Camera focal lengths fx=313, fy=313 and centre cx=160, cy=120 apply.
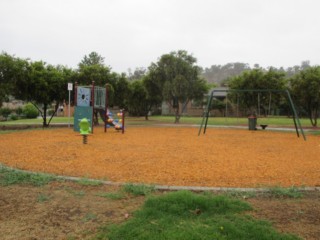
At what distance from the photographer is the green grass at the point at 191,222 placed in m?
3.17

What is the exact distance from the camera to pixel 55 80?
19688 millimetres

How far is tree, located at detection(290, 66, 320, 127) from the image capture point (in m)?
21.0

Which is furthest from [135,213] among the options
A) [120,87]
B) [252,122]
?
[120,87]

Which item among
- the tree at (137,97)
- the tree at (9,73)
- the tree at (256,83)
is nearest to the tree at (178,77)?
the tree at (256,83)

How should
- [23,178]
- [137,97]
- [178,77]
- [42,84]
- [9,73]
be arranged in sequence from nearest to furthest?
→ [23,178] < [9,73] < [42,84] < [178,77] < [137,97]

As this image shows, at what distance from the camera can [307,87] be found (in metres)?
21.5

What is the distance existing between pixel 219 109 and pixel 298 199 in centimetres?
4152

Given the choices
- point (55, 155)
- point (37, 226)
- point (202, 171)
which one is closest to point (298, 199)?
point (202, 171)

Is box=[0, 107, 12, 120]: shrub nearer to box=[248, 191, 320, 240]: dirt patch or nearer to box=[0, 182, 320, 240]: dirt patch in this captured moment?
box=[0, 182, 320, 240]: dirt patch

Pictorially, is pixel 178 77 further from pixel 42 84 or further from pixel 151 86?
pixel 42 84

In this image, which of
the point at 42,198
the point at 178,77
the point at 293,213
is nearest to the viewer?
the point at 293,213

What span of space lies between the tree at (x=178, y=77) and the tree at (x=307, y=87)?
696 cm

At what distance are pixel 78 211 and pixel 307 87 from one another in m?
21.1

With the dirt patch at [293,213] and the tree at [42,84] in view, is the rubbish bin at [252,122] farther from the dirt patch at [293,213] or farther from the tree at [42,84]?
the dirt patch at [293,213]
